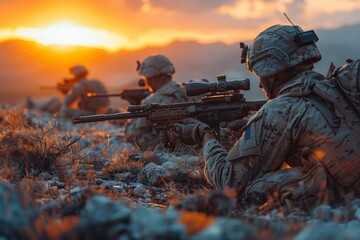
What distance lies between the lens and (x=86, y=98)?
2055 cm

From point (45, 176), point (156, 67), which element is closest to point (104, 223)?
point (45, 176)

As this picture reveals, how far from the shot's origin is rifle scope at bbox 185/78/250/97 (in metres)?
6.92

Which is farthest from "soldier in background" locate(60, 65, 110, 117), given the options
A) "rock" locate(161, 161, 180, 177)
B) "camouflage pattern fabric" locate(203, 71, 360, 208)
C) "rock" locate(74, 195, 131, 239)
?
"rock" locate(74, 195, 131, 239)

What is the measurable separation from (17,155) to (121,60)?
96.0 meters

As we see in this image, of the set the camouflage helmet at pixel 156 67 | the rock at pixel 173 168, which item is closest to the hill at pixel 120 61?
the camouflage helmet at pixel 156 67

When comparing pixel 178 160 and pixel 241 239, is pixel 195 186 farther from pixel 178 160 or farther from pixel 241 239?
pixel 241 239

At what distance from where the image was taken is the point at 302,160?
18.8 feet

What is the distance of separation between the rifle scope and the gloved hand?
28cm

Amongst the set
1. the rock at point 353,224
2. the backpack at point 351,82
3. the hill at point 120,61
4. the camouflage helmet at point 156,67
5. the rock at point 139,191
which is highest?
the hill at point 120,61

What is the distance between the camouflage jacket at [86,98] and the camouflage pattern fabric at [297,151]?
15.0 meters

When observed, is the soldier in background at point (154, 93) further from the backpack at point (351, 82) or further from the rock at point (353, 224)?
the rock at point (353, 224)

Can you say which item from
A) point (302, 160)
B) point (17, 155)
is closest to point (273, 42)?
point (302, 160)

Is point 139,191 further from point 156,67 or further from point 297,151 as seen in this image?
point 156,67

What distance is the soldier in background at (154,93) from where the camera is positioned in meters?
11.7
